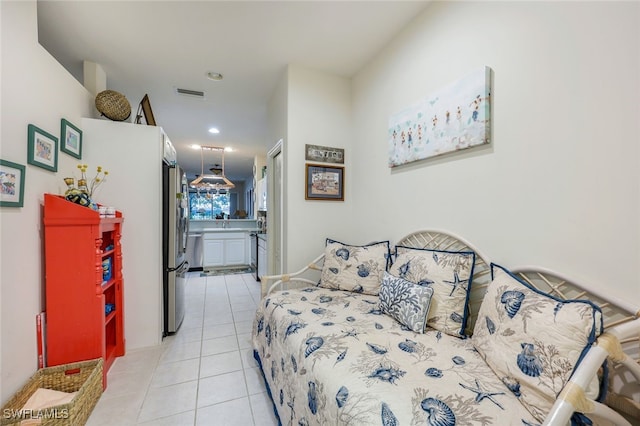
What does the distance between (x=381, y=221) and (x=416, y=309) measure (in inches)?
40.8

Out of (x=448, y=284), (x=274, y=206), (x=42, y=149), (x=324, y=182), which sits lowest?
(x=448, y=284)

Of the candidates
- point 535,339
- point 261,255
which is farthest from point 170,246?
point 535,339

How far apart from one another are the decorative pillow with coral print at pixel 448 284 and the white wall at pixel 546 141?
18 centimetres

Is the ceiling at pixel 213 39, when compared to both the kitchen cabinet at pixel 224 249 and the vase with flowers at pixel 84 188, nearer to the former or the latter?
the vase with flowers at pixel 84 188

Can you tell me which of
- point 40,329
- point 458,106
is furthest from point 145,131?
point 458,106

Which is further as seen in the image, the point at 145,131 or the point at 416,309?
the point at 145,131

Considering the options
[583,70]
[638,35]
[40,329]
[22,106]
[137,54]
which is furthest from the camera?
[137,54]

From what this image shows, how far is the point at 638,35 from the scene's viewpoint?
938 millimetres

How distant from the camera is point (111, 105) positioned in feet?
7.58

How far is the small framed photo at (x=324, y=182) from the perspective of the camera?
8.57 ft

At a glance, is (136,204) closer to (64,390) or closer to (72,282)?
→ (72,282)

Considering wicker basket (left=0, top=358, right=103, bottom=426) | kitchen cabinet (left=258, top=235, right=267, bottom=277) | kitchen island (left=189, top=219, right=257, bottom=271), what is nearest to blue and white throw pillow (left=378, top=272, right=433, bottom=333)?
wicker basket (left=0, top=358, right=103, bottom=426)

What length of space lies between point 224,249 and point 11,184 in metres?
4.41

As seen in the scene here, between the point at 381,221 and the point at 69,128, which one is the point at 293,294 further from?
the point at 69,128
